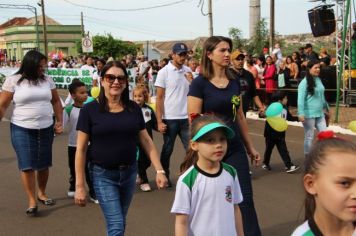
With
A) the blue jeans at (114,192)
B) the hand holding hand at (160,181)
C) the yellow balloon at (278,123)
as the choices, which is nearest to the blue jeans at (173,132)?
the yellow balloon at (278,123)

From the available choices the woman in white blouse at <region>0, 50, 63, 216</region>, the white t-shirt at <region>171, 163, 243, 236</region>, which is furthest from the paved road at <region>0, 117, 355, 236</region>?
the white t-shirt at <region>171, 163, 243, 236</region>

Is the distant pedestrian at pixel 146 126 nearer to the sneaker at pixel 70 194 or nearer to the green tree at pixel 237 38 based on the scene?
the sneaker at pixel 70 194

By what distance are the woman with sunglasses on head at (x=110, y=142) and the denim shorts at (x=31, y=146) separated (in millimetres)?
1914

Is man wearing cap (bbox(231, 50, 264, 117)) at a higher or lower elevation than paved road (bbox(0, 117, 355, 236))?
higher

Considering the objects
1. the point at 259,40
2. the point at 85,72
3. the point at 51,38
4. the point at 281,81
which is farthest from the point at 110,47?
the point at 281,81

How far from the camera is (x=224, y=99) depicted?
13.1 feet

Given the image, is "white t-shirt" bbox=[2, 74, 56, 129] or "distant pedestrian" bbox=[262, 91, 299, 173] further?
"distant pedestrian" bbox=[262, 91, 299, 173]

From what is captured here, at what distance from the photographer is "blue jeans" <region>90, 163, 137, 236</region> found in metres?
3.70

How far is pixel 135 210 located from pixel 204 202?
282 centimetres

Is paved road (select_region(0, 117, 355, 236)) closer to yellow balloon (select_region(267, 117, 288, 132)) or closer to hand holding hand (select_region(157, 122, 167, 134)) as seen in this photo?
yellow balloon (select_region(267, 117, 288, 132))

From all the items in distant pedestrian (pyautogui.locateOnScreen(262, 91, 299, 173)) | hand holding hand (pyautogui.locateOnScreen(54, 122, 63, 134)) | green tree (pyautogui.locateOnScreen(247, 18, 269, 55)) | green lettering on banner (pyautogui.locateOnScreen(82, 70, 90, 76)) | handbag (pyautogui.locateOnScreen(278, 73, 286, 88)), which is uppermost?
green tree (pyautogui.locateOnScreen(247, 18, 269, 55))

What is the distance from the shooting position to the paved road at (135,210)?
5.18m

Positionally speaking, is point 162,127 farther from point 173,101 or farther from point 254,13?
point 254,13

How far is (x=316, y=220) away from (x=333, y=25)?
13705mm
